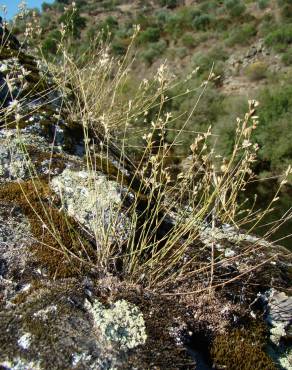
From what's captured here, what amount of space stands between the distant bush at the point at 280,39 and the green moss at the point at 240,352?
35.8 metres

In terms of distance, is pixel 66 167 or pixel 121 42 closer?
pixel 66 167

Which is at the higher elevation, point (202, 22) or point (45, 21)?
point (45, 21)

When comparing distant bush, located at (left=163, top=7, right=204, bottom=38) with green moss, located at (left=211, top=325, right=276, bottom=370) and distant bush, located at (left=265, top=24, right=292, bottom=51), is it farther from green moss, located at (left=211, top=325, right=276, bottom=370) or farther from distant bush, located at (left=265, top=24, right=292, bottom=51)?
green moss, located at (left=211, top=325, right=276, bottom=370)

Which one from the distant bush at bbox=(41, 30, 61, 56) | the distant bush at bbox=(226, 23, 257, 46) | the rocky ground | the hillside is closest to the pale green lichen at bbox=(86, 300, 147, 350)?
the rocky ground

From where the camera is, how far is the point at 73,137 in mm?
3277

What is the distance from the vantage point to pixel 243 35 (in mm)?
38156

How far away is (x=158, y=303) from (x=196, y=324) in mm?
183

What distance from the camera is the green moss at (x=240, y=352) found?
183cm

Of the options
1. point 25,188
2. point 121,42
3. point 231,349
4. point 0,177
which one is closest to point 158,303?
point 231,349

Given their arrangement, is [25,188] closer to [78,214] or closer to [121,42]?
[78,214]

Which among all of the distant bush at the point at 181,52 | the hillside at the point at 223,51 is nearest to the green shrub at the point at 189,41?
the hillside at the point at 223,51

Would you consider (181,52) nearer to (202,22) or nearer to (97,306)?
(202,22)

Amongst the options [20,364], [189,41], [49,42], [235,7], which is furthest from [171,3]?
[20,364]

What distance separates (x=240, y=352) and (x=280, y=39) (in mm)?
36832
